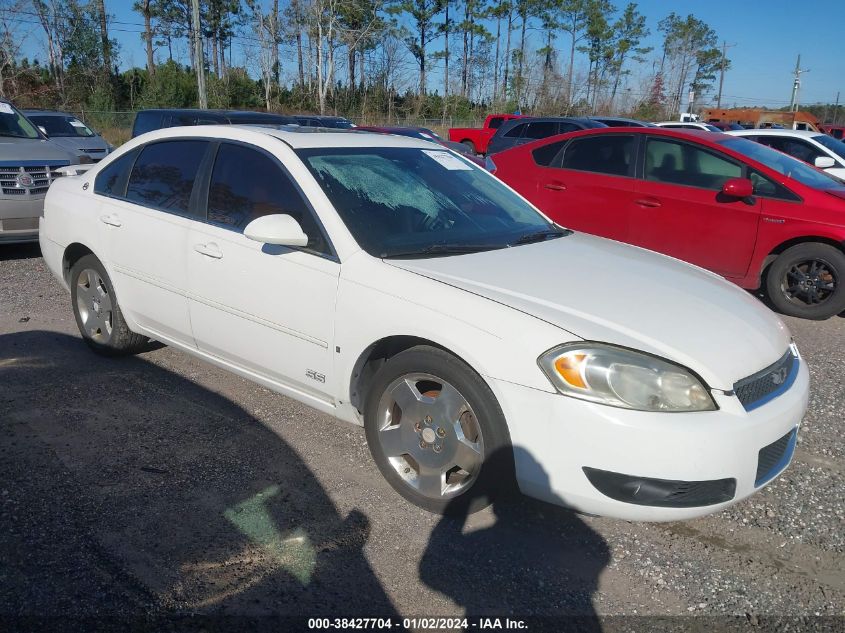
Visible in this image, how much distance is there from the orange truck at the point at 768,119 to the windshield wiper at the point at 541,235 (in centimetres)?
2220

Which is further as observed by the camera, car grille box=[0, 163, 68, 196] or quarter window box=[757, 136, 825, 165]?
quarter window box=[757, 136, 825, 165]

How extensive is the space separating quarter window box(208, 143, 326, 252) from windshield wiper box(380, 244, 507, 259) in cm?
36

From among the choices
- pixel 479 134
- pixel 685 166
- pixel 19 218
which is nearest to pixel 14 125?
pixel 19 218

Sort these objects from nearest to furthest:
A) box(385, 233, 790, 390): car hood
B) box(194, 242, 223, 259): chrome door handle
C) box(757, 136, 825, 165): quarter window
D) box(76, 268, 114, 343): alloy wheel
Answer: box(385, 233, 790, 390): car hood < box(194, 242, 223, 259): chrome door handle < box(76, 268, 114, 343): alloy wheel < box(757, 136, 825, 165): quarter window

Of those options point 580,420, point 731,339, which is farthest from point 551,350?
point 731,339

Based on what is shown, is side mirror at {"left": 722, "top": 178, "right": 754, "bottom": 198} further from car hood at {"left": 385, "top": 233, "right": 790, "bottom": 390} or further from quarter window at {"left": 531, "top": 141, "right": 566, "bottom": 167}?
car hood at {"left": 385, "top": 233, "right": 790, "bottom": 390}

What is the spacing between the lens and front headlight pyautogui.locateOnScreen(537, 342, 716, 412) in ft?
8.14

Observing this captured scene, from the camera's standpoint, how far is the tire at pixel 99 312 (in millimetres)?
4477

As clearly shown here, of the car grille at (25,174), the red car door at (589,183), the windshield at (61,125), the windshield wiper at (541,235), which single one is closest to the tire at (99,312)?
the windshield wiper at (541,235)

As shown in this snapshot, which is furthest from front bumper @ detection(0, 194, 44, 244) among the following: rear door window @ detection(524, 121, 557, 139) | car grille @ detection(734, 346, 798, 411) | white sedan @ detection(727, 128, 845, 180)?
rear door window @ detection(524, 121, 557, 139)

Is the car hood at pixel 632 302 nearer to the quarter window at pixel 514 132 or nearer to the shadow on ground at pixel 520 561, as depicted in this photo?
the shadow on ground at pixel 520 561

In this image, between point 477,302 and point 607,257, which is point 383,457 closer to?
point 477,302

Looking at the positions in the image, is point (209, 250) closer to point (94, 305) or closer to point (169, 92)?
point (94, 305)

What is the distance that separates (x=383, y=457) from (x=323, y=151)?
1620mm
